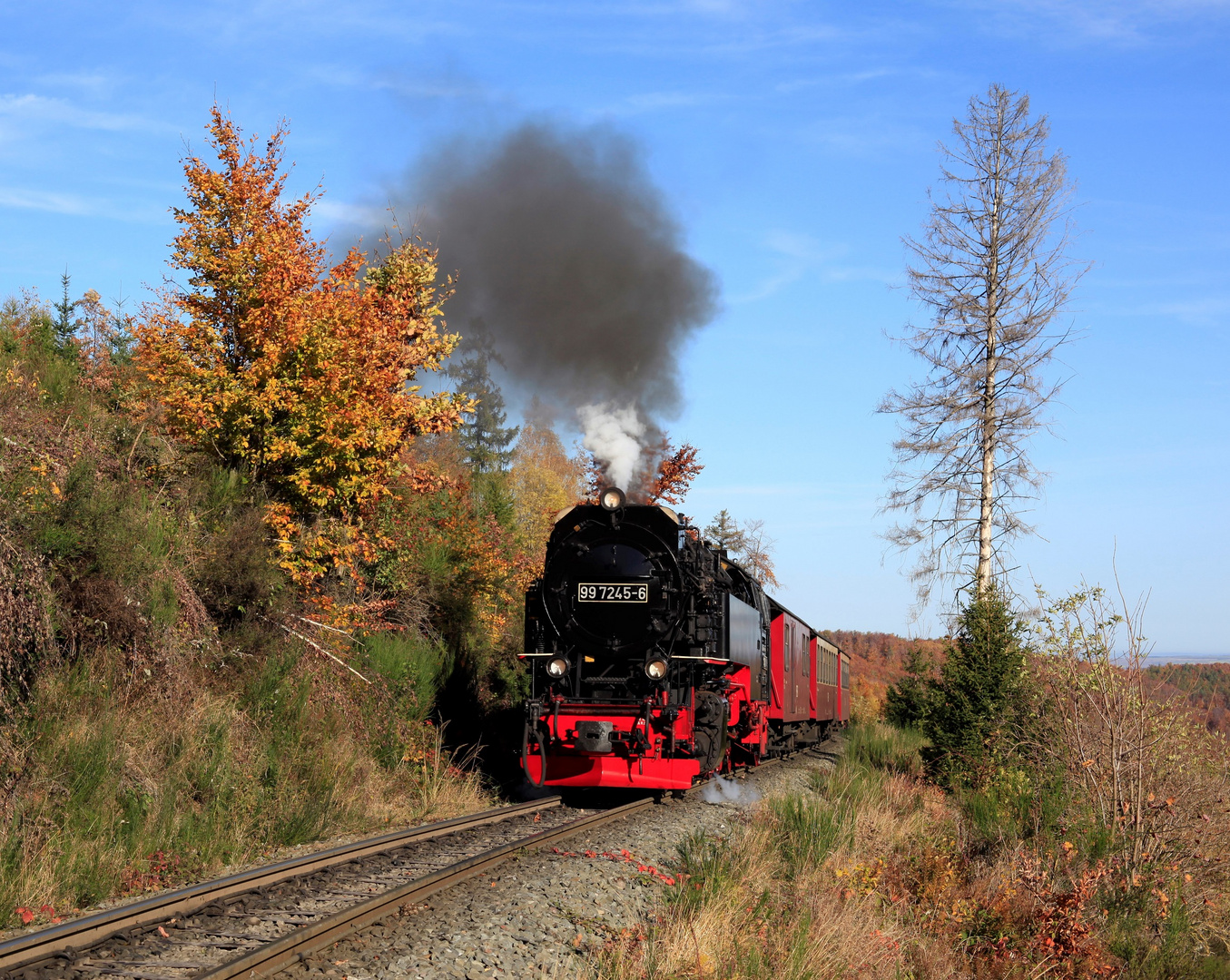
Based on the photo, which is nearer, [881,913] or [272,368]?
[881,913]

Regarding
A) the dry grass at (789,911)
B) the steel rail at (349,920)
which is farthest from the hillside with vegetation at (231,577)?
the dry grass at (789,911)

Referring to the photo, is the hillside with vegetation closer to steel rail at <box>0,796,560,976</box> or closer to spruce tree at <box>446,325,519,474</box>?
steel rail at <box>0,796,560,976</box>

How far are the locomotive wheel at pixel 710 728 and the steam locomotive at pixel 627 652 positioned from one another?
0.02m

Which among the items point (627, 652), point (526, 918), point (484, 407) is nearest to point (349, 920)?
point (526, 918)

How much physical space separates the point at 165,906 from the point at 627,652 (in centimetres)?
709

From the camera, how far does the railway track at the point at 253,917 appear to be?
5297 mm

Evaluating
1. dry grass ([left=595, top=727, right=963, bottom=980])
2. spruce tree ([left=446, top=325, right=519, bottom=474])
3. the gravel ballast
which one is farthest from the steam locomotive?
spruce tree ([left=446, top=325, right=519, bottom=474])

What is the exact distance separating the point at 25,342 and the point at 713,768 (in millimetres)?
15185

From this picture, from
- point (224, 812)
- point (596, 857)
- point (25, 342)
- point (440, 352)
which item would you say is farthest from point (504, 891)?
point (25, 342)

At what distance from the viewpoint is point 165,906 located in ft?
20.9

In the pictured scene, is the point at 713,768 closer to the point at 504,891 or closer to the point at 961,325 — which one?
the point at 504,891

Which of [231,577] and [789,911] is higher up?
[231,577]

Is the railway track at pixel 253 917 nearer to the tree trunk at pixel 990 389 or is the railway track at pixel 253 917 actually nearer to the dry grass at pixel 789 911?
the dry grass at pixel 789 911

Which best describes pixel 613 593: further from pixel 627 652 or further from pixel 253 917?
pixel 253 917
